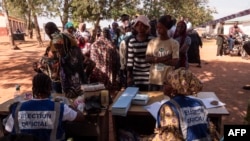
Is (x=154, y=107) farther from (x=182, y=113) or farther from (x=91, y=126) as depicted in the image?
(x=182, y=113)

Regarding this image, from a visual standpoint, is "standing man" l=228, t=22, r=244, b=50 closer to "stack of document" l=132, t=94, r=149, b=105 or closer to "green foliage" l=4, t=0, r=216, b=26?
"green foliage" l=4, t=0, r=216, b=26

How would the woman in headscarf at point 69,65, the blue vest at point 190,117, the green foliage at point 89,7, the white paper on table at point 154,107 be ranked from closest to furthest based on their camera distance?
the blue vest at point 190,117, the white paper on table at point 154,107, the woman in headscarf at point 69,65, the green foliage at point 89,7

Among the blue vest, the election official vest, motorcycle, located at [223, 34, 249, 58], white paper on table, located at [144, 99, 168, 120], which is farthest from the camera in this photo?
motorcycle, located at [223, 34, 249, 58]

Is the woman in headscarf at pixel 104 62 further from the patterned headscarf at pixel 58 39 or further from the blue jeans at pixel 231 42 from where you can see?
the blue jeans at pixel 231 42

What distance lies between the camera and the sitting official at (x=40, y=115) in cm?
243

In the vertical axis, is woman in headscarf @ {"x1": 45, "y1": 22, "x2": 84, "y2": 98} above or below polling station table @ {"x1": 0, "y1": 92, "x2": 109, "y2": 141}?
above

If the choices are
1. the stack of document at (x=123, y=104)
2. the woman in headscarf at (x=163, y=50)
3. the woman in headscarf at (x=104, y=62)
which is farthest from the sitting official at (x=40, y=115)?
the woman in headscarf at (x=104, y=62)

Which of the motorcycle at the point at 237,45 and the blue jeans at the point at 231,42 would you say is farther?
the blue jeans at the point at 231,42

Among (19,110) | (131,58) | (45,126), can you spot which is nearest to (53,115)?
(45,126)

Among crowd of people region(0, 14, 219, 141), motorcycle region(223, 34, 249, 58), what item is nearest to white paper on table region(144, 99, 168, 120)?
crowd of people region(0, 14, 219, 141)

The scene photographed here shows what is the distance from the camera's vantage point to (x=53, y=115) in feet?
8.16

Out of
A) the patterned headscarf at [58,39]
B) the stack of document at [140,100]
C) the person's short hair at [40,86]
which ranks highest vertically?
the patterned headscarf at [58,39]

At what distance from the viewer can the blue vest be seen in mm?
2260

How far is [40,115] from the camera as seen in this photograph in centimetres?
243
